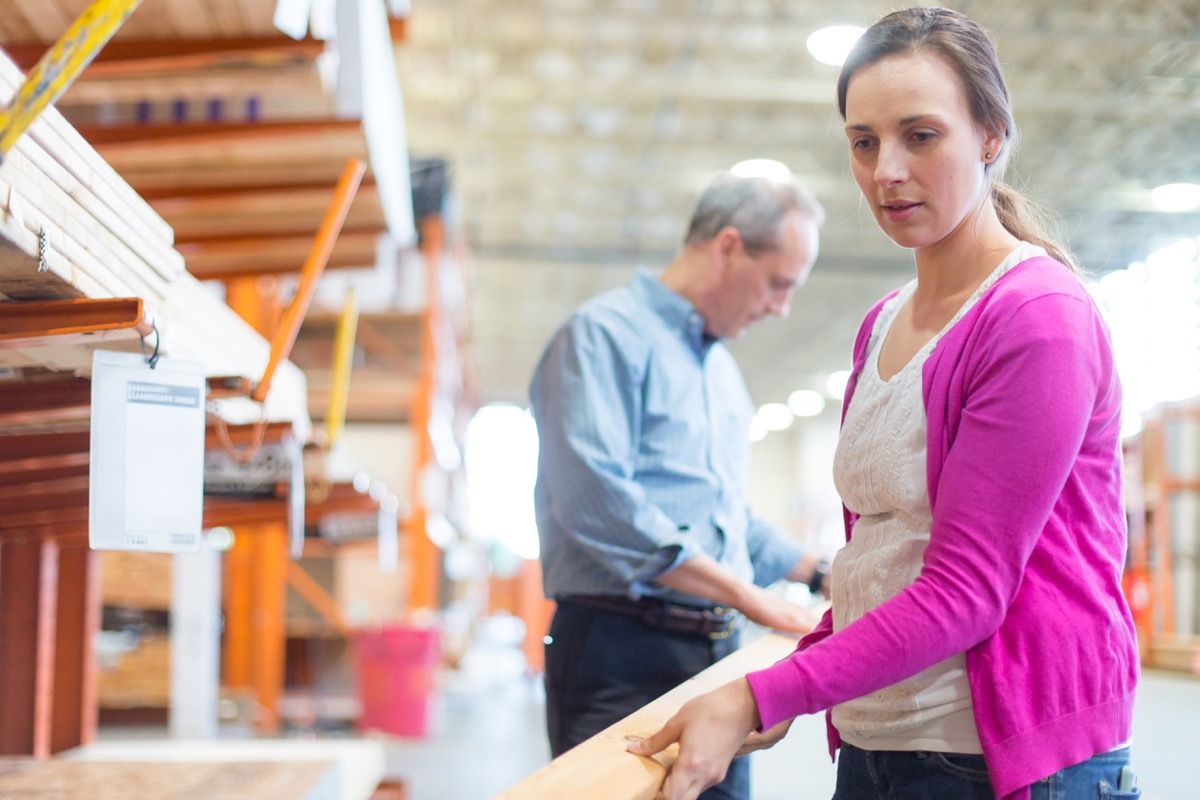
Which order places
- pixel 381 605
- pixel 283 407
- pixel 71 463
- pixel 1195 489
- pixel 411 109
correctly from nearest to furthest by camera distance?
pixel 71 463, pixel 283 407, pixel 381 605, pixel 1195 489, pixel 411 109

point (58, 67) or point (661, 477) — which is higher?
point (58, 67)

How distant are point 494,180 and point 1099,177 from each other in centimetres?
891

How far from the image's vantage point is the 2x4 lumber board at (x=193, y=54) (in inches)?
98.3

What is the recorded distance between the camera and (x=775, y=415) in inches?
1422

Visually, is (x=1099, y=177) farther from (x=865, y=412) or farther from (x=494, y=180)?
(x=865, y=412)

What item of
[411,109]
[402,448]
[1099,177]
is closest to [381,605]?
[402,448]

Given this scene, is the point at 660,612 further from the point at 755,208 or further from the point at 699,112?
the point at 699,112

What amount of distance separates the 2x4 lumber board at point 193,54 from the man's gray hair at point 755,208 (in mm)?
1019

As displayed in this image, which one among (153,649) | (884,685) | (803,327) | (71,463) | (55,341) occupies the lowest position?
(153,649)

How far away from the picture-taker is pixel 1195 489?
1310 cm

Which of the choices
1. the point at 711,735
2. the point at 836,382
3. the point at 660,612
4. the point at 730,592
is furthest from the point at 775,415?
the point at 711,735

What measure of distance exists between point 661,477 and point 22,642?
2.18 m

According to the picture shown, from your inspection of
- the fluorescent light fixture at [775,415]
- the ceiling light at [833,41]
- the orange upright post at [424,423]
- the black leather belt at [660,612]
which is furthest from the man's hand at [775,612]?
the fluorescent light fixture at [775,415]

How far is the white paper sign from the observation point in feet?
5.05
